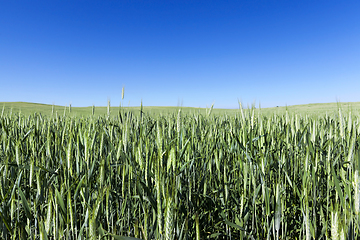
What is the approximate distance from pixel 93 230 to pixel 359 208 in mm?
850

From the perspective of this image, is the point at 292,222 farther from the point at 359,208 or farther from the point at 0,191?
the point at 0,191

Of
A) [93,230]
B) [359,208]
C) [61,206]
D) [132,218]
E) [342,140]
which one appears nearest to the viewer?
[93,230]

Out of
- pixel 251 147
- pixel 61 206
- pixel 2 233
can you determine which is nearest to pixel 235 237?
pixel 251 147

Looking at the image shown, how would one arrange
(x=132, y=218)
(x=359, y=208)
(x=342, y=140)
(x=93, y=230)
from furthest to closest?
(x=342, y=140)
(x=132, y=218)
(x=359, y=208)
(x=93, y=230)

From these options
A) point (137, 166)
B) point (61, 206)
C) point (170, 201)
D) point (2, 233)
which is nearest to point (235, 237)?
point (137, 166)

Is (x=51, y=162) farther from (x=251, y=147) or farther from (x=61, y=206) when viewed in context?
(x=251, y=147)

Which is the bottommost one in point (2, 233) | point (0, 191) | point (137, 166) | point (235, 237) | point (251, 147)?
point (235, 237)

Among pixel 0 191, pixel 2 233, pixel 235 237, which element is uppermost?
pixel 0 191

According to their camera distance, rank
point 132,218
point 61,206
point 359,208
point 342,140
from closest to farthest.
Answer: point 359,208
point 61,206
point 132,218
point 342,140

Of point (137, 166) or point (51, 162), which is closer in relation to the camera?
point (137, 166)

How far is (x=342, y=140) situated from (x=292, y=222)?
0.65 m

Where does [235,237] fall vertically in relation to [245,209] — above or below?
below

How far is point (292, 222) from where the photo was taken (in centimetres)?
132

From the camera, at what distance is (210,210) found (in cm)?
123
